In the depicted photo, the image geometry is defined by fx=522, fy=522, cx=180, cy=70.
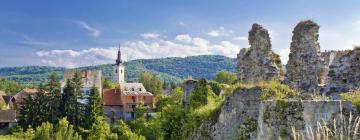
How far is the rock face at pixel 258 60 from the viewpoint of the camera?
64.0 feet

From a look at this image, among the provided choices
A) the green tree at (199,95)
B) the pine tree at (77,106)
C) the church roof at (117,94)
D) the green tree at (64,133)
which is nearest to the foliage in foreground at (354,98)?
the green tree at (199,95)

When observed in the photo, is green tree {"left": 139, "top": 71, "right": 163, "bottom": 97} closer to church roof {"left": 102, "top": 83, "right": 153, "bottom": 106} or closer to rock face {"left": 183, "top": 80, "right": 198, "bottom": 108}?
church roof {"left": 102, "top": 83, "right": 153, "bottom": 106}

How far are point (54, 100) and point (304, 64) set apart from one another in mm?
51398

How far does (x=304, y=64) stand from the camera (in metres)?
18.0

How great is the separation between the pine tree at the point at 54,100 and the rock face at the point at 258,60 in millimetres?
45689

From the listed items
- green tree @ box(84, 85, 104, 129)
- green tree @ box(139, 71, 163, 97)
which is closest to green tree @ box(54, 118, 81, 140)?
green tree @ box(84, 85, 104, 129)

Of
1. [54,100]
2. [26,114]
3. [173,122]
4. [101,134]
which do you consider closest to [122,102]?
[54,100]

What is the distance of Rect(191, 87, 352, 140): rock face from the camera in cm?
966

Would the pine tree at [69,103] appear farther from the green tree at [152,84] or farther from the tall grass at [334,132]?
the tall grass at [334,132]

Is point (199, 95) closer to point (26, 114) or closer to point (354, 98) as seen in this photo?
point (354, 98)

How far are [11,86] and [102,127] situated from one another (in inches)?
4196

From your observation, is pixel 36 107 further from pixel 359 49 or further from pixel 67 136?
pixel 359 49

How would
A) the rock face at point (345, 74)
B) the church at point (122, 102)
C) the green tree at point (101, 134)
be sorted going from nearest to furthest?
the rock face at point (345, 74)
the green tree at point (101, 134)
the church at point (122, 102)

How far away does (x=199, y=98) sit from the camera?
918 inches
